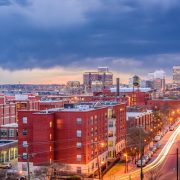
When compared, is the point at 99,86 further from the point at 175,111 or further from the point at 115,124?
the point at 115,124

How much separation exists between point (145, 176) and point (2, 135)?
17.0m

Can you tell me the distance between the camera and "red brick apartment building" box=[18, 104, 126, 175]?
99.2ft

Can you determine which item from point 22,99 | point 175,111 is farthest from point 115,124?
point 175,111

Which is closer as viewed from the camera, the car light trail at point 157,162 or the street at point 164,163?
the car light trail at point 157,162

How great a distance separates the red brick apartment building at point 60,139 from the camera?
30.2 m

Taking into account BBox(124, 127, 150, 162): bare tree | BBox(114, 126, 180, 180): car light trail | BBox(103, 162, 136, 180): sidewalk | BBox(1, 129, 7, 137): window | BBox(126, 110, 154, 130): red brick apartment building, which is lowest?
BBox(103, 162, 136, 180): sidewalk

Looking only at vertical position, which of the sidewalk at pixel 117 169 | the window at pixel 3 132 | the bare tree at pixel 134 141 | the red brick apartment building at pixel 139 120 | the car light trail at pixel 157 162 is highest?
the red brick apartment building at pixel 139 120

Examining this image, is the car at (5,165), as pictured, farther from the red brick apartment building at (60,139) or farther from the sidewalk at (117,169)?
the sidewalk at (117,169)

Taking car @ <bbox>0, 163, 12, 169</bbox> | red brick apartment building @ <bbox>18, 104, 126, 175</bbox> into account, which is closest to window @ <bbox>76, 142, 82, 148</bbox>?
red brick apartment building @ <bbox>18, 104, 126, 175</bbox>

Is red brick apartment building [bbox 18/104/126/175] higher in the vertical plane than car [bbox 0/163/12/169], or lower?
higher

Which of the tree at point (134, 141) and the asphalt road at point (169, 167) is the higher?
the tree at point (134, 141)

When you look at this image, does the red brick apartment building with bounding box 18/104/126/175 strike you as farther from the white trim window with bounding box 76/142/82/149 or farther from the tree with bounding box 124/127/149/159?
the tree with bounding box 124/127/149/159

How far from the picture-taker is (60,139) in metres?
31.2

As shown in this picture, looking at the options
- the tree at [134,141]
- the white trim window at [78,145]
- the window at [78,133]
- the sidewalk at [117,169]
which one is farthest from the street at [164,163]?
the window at [78,133]
